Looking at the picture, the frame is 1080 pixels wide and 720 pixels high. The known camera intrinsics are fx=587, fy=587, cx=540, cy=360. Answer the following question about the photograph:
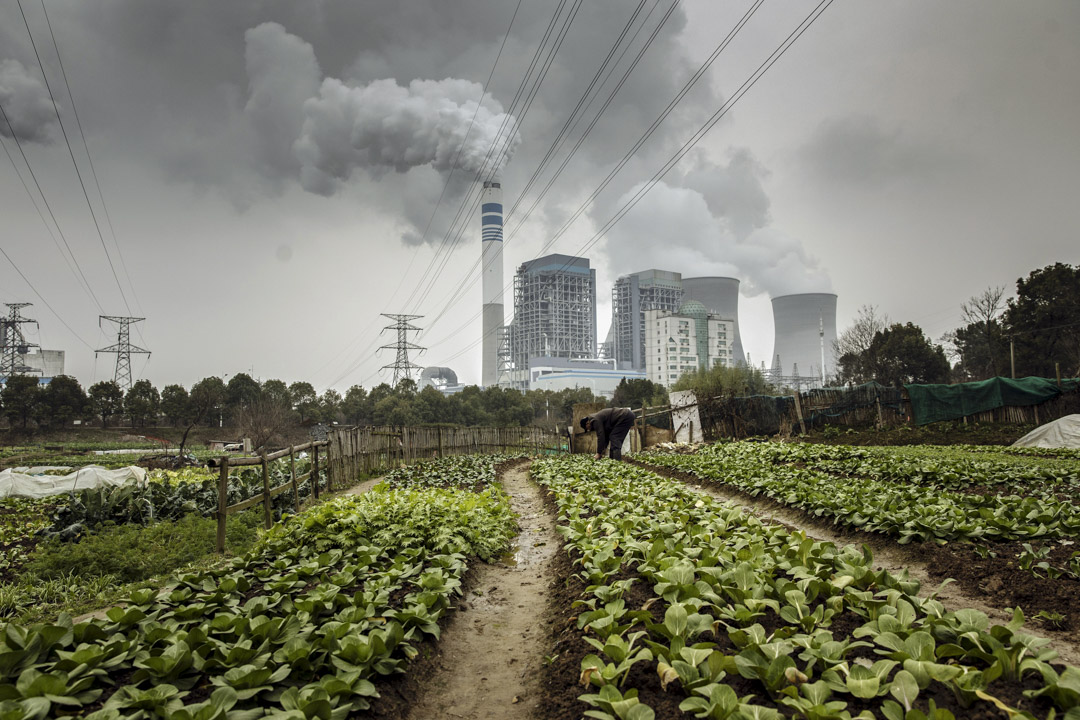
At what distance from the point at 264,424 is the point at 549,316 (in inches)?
4454

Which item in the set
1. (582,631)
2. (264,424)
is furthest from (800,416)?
(264,424)

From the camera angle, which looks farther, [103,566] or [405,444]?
[405,444]

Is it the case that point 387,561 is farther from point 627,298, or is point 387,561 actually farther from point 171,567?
→ point 627,298

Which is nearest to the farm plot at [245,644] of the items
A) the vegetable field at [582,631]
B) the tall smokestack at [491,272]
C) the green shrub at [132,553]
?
the vegetable field at [582,631]

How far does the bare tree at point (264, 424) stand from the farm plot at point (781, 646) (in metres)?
35.6

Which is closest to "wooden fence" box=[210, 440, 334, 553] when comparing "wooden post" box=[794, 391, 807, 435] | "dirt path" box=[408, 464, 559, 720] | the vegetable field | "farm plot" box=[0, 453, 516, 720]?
the vegetable field

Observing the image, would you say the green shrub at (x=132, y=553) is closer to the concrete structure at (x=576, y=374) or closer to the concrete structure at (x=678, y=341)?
the concrete structure at (x=576, y=374)

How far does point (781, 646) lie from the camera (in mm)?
2723

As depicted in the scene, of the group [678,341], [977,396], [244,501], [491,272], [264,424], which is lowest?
[244,501]

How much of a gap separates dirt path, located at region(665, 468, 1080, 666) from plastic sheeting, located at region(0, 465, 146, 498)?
43.5 ft

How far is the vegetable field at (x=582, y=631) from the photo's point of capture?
2.46 meters

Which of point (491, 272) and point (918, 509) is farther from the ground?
point (491, 272)

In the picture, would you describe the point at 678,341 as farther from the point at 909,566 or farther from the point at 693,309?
the point at 909,566

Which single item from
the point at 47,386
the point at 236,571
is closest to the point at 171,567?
the point at 236,571
